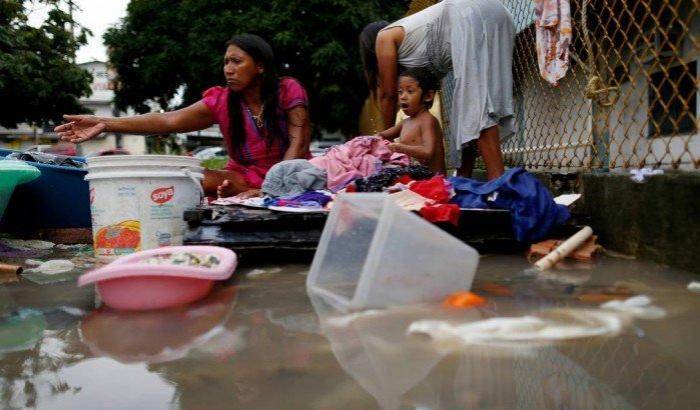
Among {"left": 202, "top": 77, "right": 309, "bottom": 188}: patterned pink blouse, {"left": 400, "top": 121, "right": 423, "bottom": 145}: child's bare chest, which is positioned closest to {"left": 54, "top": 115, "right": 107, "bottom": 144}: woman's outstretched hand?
{"left": 202, "top": 77, "right": 309, "bottom": 188}: patterned pink blouse

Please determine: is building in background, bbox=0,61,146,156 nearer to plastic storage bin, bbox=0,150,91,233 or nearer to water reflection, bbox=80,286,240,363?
plastic storage bin, bbox=0,150,91,233

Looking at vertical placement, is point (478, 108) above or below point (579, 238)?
above

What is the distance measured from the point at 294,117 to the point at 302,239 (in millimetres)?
1343

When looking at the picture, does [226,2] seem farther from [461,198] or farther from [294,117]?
[461,198]

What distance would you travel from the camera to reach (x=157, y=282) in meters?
1.76

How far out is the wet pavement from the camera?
3.52ft

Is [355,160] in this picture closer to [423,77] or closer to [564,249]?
[423,77]

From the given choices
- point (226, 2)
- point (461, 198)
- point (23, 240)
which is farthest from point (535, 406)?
point (226, 2)

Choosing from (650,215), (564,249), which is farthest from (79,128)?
(650,215)

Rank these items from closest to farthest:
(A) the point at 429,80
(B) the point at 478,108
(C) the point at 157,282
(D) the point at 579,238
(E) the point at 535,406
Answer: (E) the point at 535,406 → (C) the point at 157,282 → (D) the point at 579,238 → (B) the point at 478,108 → (A) the point at 429,80

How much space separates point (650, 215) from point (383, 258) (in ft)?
4.52

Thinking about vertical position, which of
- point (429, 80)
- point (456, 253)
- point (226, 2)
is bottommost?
point (456, 253)

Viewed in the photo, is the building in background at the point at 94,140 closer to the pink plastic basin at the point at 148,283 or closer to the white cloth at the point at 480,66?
the white cloth at the point at 480,66

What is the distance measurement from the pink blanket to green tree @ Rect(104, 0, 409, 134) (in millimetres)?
10429
